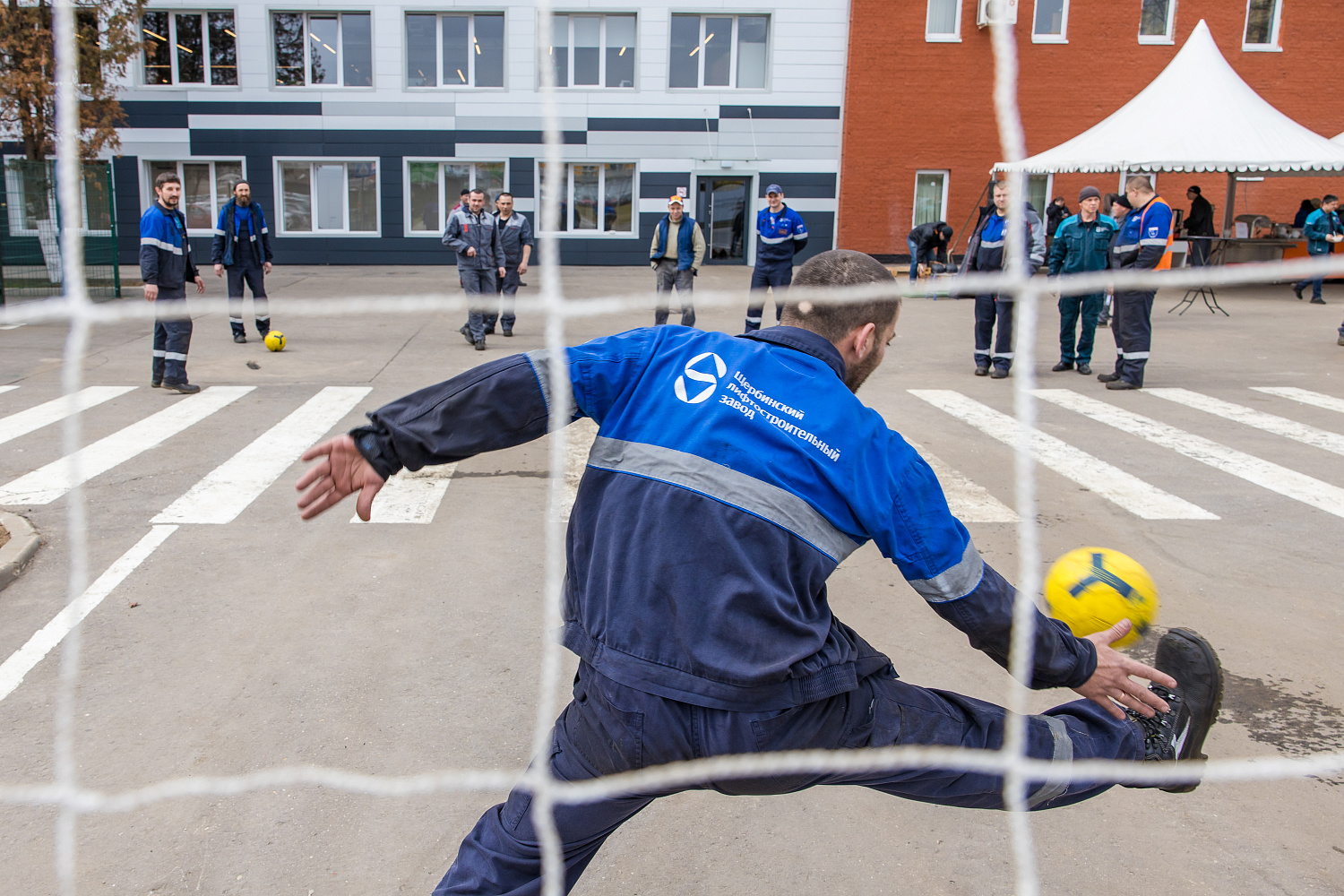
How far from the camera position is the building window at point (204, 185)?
2320 cm

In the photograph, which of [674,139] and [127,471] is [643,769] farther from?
[674,139]

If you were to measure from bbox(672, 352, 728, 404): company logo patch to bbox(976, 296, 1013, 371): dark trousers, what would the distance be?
8307 millimetres

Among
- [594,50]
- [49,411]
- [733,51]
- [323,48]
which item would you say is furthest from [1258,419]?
[323,48]

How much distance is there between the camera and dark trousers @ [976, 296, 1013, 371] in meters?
9.81

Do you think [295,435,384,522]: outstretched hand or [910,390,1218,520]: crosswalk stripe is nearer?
[295,435,384,522]: outstretched hand

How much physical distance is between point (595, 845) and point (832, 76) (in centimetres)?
2270

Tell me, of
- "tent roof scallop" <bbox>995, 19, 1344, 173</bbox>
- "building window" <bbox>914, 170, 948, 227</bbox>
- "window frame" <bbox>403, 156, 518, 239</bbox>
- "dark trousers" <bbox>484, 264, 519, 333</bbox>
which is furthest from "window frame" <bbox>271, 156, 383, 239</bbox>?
"tent roof scallop" <bbox>995, 19, 1344, 173</bbox>

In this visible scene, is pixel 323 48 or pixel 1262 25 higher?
pixel 1262 25

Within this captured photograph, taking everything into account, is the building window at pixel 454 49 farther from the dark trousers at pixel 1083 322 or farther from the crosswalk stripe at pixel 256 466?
the dark trousers at pixel 1083 322

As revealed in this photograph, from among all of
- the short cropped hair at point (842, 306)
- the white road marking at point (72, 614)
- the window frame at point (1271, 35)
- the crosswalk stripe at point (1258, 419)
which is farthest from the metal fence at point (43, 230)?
the window frame at point (1271, 35)

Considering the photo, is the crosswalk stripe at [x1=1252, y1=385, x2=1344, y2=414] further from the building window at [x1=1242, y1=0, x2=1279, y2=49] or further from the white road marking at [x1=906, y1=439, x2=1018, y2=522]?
the building window at [x1=1242, y1=0, x2=1279, y2=49]

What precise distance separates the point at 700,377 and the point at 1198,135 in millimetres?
15180

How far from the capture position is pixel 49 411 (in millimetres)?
7918

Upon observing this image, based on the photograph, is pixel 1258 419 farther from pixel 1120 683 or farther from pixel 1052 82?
pixel 1052 82
